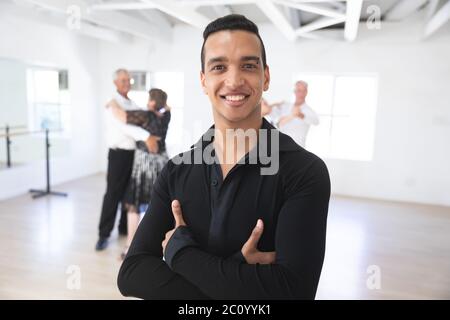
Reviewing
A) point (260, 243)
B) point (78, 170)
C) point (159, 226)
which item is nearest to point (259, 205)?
point (260, 243)

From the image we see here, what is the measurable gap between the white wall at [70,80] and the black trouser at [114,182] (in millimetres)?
2577

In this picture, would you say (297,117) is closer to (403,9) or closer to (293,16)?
(293,16)

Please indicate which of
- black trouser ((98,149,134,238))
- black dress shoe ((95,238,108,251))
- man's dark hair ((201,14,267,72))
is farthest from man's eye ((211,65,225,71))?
black dress shoe ((95,238,108,251))

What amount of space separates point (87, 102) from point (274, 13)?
14.9 ft

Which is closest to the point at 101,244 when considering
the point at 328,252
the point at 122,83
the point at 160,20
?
the point at 122,83

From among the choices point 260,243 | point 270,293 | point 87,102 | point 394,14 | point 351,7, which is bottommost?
point 270,293

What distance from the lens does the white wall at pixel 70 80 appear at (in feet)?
18.2

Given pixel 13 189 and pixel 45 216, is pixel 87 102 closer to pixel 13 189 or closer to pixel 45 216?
Result: pixel 13 189

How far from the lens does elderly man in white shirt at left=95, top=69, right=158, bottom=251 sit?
3352 millimetres

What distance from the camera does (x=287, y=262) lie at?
1027 millimetres

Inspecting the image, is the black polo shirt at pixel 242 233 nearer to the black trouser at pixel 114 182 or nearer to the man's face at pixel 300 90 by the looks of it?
the black trouser at pixel 114 182

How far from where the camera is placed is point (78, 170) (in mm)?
7328

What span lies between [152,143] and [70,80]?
435 centimetres

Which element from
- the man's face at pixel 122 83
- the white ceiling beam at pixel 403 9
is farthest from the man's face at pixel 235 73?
the white ceiling beam at pixel 403 9
